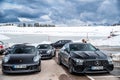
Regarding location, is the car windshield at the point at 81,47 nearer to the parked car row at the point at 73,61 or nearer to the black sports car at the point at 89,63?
the parked car row at the point at 73,61

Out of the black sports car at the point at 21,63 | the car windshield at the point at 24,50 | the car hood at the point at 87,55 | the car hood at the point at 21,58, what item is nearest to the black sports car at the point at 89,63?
the car hood at the point at 87,55

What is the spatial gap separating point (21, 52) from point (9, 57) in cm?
121

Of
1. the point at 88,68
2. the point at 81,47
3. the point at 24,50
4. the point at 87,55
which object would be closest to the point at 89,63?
the point at 88,68

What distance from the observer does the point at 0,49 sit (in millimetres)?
23344

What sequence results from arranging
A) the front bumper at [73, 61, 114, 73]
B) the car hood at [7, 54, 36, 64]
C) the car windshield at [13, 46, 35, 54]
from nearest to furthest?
1. the front bumper at [73, 61, 114, 73]
2. the car hood at [7, 54, 36, 64]
3. the car windshield at [13, 46, 35, 54]

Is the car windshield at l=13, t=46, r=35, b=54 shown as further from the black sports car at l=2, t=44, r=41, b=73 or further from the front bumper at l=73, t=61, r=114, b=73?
the front bumper at l=73, t=61, r=114, b=73

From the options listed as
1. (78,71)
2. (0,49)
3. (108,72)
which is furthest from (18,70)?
(0,49)

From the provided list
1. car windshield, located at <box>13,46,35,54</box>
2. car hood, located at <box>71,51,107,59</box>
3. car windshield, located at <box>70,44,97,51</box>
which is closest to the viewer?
car hood, located at <box>71,51,107,59</box>

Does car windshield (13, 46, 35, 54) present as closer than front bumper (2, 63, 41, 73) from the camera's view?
No

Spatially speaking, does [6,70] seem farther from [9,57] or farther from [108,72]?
[108,72]

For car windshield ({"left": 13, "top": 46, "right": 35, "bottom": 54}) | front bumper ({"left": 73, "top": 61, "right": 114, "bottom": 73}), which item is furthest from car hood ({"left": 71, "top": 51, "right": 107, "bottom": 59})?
car windshield ({"left": 13, "top": 46, "right": 35, "bottom": 54})

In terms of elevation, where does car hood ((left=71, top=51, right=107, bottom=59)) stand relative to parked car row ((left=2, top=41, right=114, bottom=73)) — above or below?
above

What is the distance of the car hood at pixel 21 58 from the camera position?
11.3 meters

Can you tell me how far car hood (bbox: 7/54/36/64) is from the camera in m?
11.3
